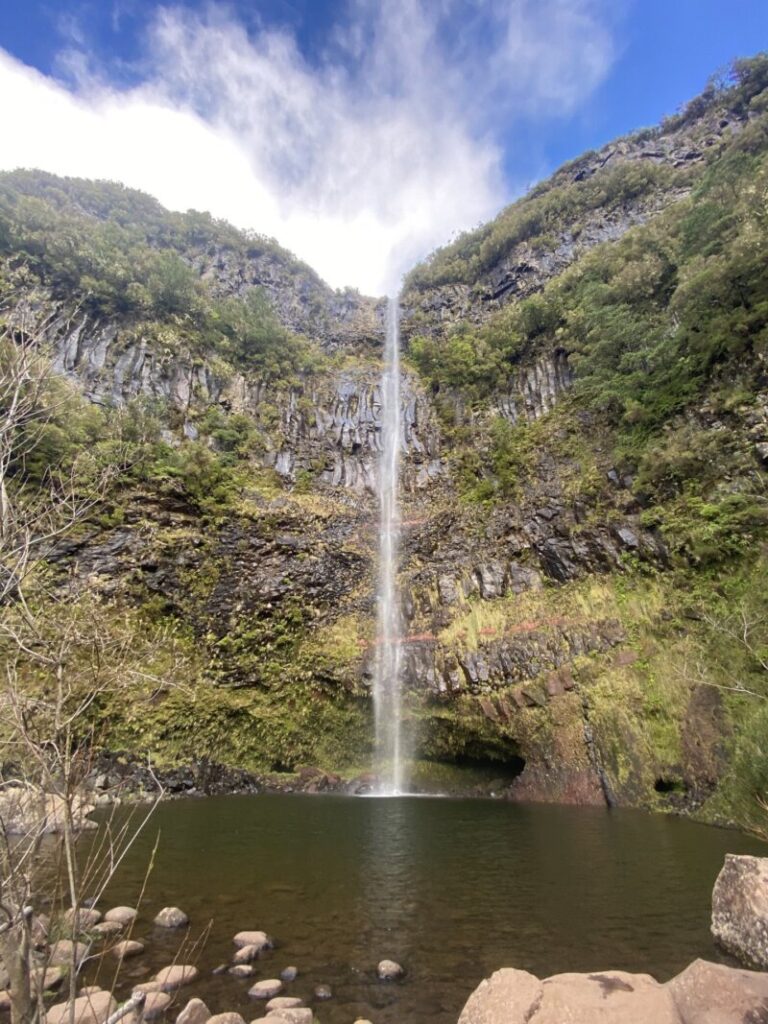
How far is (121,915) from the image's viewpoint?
7305 mm

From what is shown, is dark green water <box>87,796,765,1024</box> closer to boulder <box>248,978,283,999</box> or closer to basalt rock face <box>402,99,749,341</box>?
boulder <box>248,978,283,999</box>

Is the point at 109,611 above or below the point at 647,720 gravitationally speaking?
above

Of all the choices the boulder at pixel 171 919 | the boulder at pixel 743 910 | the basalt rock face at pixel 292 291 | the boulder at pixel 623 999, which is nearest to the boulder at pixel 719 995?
the boulder at pixel 623 999

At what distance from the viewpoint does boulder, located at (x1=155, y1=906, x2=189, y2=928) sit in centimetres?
721

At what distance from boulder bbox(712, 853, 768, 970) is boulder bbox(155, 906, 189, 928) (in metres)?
7.04

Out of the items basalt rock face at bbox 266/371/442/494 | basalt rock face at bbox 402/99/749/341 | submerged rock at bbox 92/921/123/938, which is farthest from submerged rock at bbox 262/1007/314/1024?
basalt rock face at bbox 402/99/749/341

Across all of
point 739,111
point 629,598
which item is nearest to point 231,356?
point 629,598

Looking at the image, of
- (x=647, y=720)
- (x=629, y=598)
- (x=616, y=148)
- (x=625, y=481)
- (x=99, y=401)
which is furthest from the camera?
(x=616, y=148)

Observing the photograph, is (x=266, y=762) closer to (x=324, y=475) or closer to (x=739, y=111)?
(x=324, y=475)

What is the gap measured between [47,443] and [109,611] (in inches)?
349

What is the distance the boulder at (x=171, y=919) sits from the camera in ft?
23.7

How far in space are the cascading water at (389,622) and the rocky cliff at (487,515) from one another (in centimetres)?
63

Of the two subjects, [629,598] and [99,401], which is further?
[99,401]

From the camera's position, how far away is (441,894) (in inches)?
326
